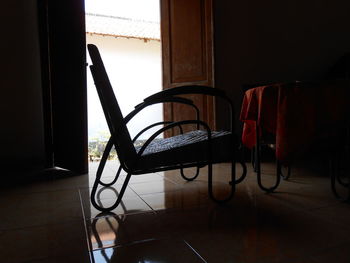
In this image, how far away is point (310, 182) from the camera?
214 centimetres

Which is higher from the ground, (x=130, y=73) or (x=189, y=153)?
(x=130, y=73)

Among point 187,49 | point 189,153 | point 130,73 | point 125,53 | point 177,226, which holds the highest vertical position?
point 125,53

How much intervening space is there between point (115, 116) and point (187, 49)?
209cm

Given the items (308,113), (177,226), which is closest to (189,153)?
(177,226)

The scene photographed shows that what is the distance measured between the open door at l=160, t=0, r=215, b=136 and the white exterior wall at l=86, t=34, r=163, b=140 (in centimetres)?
353

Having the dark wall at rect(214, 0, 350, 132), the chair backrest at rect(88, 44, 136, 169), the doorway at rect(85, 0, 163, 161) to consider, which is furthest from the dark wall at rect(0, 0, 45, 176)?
the doorway at rect(85, 0, 163, 161)

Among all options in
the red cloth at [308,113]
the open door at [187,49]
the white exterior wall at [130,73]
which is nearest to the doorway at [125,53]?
the white exterior wall at [130,73]

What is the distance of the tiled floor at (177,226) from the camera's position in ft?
3.46

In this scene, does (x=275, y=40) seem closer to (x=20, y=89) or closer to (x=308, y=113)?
(x=308, y=113)

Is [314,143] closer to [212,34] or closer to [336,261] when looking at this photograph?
[336,261]

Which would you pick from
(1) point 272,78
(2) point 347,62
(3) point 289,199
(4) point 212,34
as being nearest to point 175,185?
(3) point 289,199

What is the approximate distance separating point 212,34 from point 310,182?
6.13ft

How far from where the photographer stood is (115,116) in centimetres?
147

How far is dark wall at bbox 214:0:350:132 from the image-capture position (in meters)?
3.30
